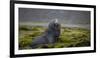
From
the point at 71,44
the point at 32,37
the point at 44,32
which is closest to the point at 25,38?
the point at 32,37

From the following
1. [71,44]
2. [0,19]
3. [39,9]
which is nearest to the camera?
[0,19]

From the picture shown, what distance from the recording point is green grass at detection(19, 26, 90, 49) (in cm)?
192

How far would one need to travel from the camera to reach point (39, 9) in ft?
6.49

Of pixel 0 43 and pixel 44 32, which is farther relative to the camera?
pixel 44 32

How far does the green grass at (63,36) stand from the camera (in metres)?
1.92

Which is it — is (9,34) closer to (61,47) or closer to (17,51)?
(17,51)

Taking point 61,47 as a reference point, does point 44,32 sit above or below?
above

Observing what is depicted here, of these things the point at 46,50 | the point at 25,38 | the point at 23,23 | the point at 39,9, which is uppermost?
the point at 39,9

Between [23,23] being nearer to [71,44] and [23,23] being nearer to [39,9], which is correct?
[39,9]

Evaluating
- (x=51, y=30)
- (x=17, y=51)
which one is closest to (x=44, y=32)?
(x=51, y=30)

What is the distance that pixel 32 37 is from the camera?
1958mm

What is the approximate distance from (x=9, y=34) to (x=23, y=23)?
0.19 metres

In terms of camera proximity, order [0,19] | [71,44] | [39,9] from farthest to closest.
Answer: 1. [71,44]
2. [39,9]
3. [0,19]

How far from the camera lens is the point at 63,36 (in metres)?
2.09
